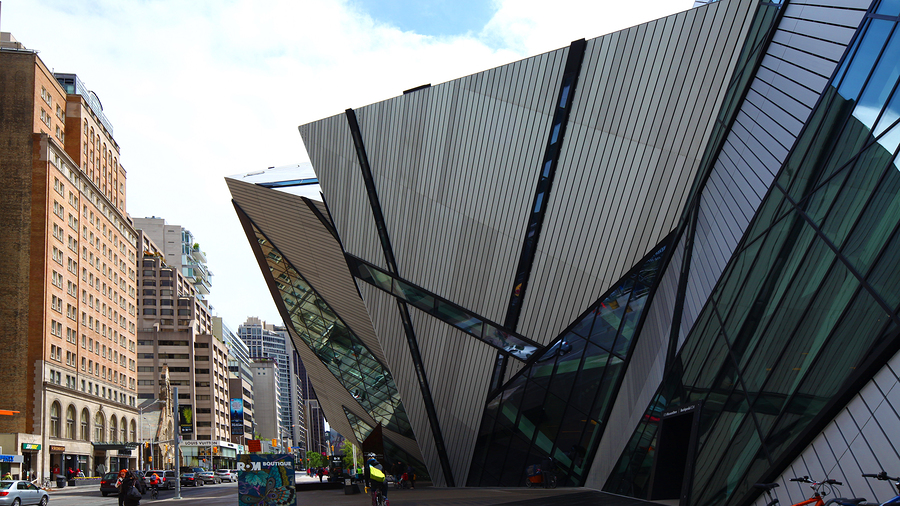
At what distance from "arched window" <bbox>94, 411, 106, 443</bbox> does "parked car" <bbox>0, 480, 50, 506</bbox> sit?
51882mm

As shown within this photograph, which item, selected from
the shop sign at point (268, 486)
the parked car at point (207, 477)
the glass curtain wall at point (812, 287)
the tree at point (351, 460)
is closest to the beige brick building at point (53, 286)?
the parked car at point (207, 477)

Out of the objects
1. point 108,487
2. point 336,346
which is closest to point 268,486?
point 336,346

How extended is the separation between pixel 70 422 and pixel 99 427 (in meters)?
7.91

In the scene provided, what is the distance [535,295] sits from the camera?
20.9 meters

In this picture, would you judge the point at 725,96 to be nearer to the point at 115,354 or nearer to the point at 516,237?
the point at 516,237

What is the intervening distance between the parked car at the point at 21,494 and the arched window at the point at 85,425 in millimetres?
48529

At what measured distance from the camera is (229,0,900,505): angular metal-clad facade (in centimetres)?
891

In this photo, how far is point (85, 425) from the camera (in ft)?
249

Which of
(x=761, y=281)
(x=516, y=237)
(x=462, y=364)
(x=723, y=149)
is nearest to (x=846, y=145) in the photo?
(x=761, y=281)

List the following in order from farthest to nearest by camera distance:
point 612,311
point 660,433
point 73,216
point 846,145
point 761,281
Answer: point 73,216, point 612,311, point 660,433, point 761,281, point 846,145

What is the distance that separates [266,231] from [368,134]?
409 inches

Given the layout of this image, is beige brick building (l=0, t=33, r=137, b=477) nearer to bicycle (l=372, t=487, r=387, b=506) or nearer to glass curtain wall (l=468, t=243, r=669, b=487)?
glass curtain wall (l=468, t=243, r=669, b=487)

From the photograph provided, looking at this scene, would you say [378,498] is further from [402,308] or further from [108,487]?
[108,487]

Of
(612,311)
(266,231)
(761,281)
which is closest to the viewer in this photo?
(761,281)
